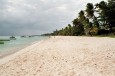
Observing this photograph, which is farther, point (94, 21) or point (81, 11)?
point (81, 11)

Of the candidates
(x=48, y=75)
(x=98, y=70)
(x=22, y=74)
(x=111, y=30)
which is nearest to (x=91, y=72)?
(x=98, y=70)

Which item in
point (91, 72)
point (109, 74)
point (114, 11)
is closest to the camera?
point (109, 74)

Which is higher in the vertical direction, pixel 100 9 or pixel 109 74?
pixel 100 9

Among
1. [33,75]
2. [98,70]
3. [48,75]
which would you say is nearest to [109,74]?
[98,70]

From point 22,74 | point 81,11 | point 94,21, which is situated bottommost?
point 22,74

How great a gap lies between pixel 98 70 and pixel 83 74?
101 centimetres

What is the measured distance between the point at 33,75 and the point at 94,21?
68167mm

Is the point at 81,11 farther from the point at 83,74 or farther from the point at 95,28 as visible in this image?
the point at 83,74

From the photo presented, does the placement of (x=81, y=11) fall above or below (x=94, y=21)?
above

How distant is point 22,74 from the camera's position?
1084 centimetres

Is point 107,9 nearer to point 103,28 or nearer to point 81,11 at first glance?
point 103,28

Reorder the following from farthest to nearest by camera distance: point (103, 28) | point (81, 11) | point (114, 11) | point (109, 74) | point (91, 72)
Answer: point (81, 11)
point (103, 28)
point (114, 11)
point (91, 72)
point (109, 74)

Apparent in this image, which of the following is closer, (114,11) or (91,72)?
(91,72)

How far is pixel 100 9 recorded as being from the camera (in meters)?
72.9
